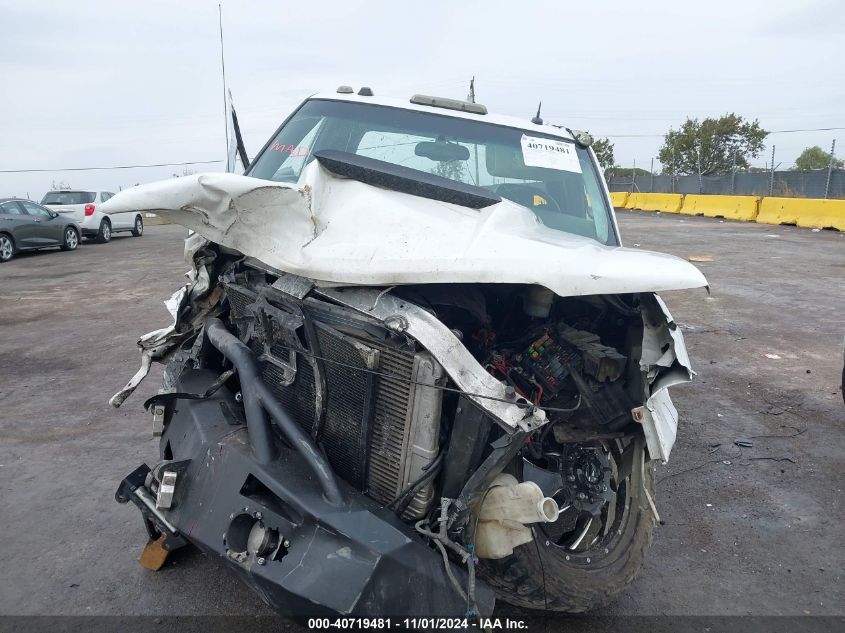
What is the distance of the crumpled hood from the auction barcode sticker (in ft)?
3.43

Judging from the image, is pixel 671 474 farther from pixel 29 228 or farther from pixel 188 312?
pixel 29 228

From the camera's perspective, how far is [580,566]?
2.68 m

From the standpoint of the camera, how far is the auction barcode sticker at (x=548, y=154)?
364 cm

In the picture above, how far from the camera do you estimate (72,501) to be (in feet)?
11.7

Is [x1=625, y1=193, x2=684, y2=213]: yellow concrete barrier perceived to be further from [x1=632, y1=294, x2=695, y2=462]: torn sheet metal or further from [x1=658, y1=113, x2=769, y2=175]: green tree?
[x1=632, y1=294, x2=695, y2=462]: torn sheet metal

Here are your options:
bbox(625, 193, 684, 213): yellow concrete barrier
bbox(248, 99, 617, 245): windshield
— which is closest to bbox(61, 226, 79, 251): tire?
bbox(248, 99, 617, 245): windshield

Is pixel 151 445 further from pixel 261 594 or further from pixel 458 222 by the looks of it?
pixel 458 222

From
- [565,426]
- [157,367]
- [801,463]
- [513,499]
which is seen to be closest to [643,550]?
[565,426]

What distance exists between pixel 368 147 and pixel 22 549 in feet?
8.71

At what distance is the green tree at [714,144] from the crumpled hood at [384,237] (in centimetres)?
3899

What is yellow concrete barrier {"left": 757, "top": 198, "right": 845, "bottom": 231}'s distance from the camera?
1723 centimetres

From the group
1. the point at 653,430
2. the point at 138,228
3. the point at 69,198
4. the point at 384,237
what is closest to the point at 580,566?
the point at 653,430

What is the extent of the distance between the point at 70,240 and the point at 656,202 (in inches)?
874

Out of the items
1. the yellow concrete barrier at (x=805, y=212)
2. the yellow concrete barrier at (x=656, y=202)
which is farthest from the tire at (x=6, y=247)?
the yellow concrete barrier at (x=656, y=202)
